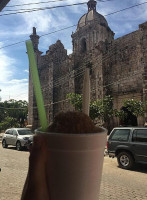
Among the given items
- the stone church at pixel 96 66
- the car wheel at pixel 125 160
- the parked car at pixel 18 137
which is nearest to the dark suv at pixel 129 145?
the car wheel at pixel 125 160

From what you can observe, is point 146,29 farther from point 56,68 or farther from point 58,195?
point 58,195

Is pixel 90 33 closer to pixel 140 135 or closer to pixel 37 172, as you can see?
pixel 140 135

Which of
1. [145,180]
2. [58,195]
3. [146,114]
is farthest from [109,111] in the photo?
[58,195]

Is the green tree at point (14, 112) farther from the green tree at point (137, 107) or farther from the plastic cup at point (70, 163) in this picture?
the plastic cup at point (70, 163)

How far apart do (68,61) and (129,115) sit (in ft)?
30.9

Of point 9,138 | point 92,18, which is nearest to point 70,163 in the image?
point 9,138

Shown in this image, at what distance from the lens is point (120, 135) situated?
801 centimetres

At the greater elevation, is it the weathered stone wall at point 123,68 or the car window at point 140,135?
the weathered stone wall at point 123,68

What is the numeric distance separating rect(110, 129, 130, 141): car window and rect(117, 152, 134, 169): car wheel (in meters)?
0.57

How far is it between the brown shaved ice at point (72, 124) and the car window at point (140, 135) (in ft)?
22.7

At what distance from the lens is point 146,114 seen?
41.1 ft

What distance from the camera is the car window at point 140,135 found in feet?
23.8

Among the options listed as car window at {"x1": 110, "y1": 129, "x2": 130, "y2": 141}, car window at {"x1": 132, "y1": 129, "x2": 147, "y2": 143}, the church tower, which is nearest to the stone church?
the church tower

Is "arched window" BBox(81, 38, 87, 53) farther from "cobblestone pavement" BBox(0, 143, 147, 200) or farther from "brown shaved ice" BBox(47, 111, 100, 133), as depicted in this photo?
"brown shaved ice" BBox(47, 111, 100, 133)
